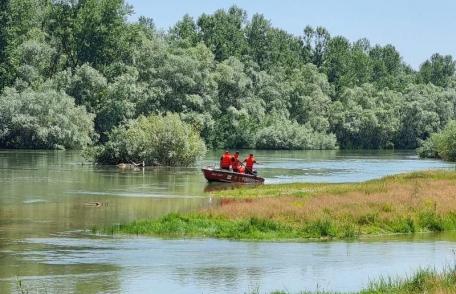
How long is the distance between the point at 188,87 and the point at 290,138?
23329mm

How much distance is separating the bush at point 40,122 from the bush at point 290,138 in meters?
32.7

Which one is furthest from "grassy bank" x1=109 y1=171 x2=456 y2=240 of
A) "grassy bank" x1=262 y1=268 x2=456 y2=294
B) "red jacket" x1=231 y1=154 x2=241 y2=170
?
"red jacket" x1=231 y1=154 x2=241 y2=170

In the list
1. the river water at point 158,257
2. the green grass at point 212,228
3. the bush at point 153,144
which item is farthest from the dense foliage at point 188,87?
the green grass at point 212,228

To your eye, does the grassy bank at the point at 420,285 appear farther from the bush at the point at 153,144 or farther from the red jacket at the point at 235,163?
the bush at the point at 153,144

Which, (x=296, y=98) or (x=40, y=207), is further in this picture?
(x=296, y=98)

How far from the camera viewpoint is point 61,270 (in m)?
25.6

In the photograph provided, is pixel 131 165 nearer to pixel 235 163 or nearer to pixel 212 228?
pixel 235 163

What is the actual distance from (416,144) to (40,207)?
11971 centimetres

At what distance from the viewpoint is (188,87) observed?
407 ft

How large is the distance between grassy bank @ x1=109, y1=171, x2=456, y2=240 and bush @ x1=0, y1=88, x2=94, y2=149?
71373mm

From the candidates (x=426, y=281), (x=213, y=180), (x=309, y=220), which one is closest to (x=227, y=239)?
(x=309, y=220)

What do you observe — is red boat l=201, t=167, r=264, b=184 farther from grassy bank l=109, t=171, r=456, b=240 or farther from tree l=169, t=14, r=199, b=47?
tree l=169, t=14, r=199, b=47

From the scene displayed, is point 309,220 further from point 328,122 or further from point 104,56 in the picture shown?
point 328,122

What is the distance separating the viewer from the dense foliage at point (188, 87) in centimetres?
12181
